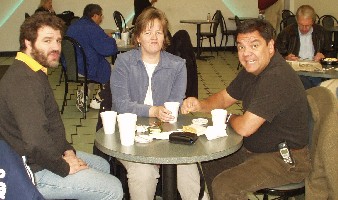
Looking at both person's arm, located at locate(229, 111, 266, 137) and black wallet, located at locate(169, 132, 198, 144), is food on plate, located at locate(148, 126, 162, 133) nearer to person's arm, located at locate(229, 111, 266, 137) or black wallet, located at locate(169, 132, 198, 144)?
black wallet, located at locate(169, 132, 198, 144)

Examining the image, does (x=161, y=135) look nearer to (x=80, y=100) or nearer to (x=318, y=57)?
(x=318, y=57)

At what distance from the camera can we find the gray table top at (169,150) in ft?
6.89

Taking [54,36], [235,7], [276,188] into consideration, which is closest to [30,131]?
[54,36]

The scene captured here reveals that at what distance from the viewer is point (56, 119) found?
7.92 feet

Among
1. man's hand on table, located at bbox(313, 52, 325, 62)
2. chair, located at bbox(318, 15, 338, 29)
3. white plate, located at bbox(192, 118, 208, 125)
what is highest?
chair, located at bbox(318, 15, 338, 29)

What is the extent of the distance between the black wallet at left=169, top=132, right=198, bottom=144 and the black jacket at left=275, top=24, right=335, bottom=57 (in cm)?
301

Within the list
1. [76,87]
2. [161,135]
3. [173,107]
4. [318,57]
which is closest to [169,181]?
[161,135]

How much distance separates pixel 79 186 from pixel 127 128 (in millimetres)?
337

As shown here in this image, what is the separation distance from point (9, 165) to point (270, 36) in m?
1.54

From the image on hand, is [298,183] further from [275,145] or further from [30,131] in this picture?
[30,131]

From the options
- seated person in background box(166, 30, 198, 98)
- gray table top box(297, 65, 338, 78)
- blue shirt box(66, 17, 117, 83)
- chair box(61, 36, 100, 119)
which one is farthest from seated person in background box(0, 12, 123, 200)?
blue shirt box(66, 17, 117, 83)

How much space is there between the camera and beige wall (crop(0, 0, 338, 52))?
1021 centimetres

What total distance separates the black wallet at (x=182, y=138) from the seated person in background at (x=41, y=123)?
13.9 inches

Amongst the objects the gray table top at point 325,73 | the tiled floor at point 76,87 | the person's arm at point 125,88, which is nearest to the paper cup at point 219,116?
the person's arm at point 125,88
